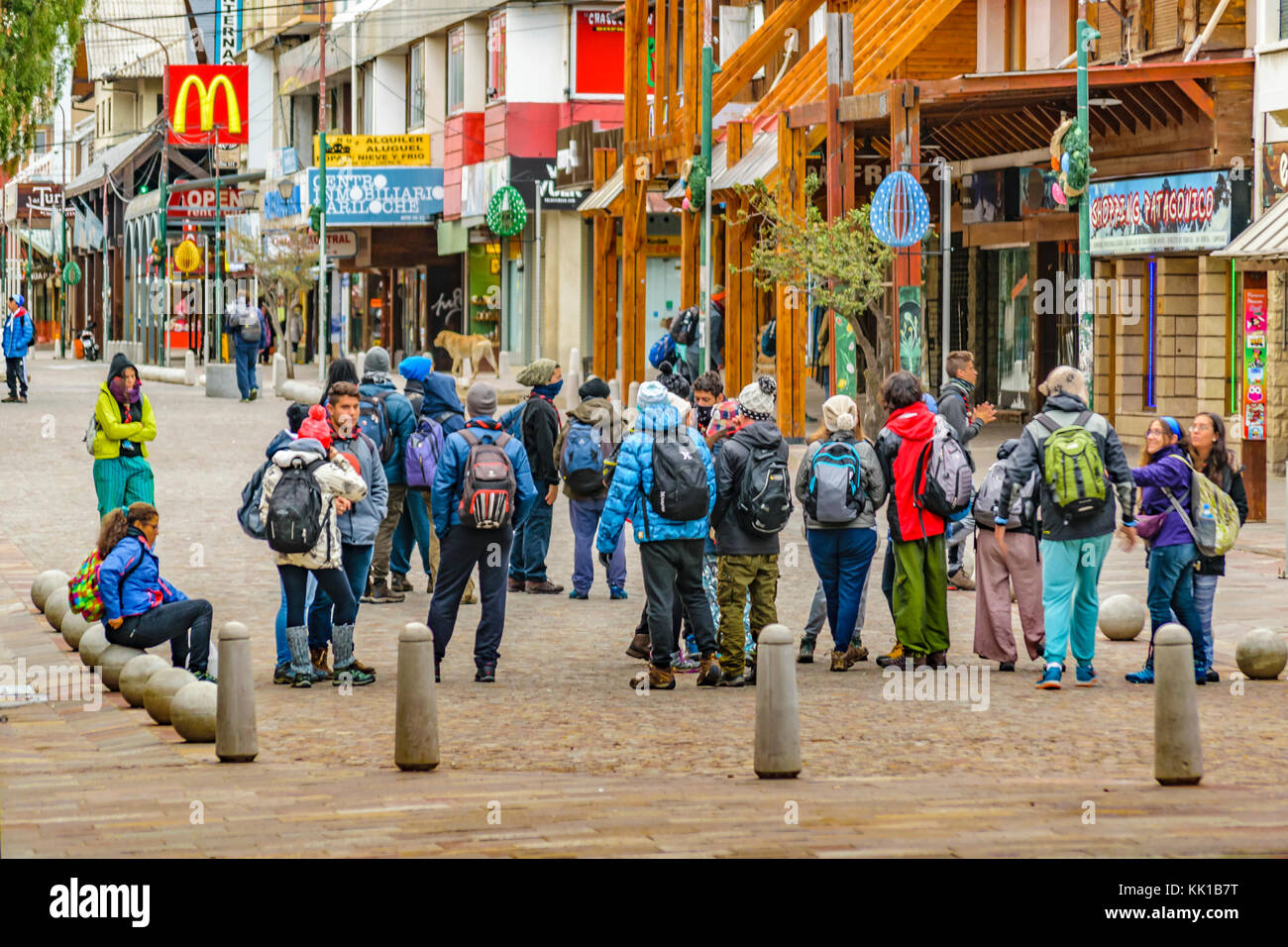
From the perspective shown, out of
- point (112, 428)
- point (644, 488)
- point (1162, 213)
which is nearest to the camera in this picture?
point (644, 488)

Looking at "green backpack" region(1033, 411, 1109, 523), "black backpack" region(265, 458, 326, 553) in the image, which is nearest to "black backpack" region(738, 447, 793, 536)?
"green backpack" region(1033, 411, 1109, 523)

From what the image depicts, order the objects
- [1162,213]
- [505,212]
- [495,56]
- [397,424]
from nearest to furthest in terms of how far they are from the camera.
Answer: [397,424], [1162,213], [505,212], [495,56]

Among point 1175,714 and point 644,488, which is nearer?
point 1175,714

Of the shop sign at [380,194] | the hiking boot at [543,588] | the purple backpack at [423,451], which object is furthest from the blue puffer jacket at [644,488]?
the shop sign at [380,194]

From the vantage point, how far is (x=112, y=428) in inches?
639

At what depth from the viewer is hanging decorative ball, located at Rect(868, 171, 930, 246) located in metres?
24.7

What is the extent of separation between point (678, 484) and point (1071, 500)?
2.10 meters

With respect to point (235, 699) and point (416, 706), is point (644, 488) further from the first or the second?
point (235, 699)

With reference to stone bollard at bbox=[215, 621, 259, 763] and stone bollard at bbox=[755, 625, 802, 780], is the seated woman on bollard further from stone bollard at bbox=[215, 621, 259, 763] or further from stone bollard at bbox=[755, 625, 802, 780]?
stone bollard at bbox=[755, 625, 802, 780]

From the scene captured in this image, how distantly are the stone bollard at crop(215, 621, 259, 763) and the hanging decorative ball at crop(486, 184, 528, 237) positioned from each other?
36.2m

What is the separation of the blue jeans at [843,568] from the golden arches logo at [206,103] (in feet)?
183

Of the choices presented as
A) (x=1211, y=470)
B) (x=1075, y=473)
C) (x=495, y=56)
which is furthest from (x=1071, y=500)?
(x=495, y=56)

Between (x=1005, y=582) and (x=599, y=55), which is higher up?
(x=599, y=55)

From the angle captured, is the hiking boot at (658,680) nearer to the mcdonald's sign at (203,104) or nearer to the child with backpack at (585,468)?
the child with backpack at (585,468)
